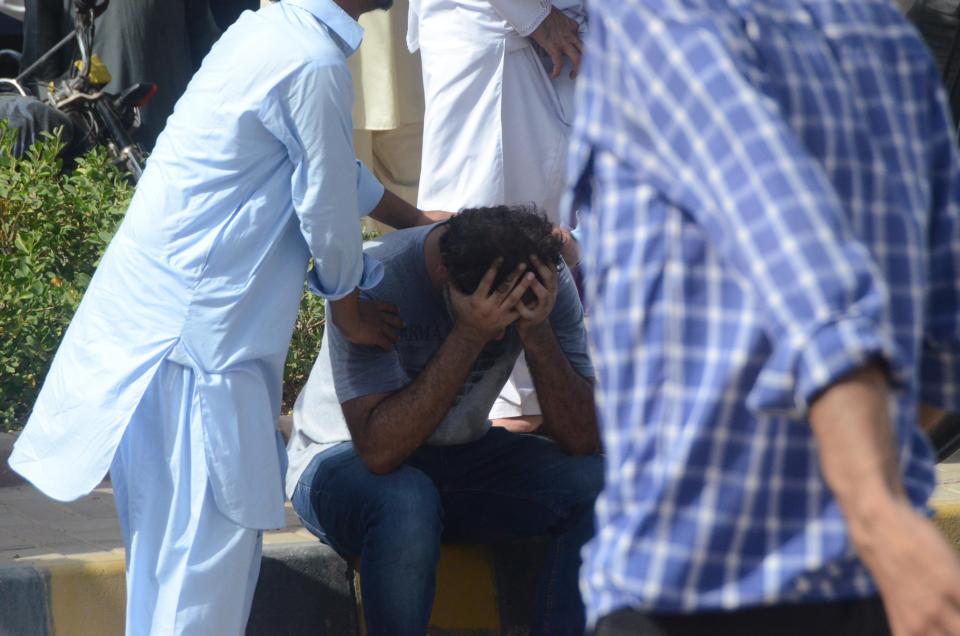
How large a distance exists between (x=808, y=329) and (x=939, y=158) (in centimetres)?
43

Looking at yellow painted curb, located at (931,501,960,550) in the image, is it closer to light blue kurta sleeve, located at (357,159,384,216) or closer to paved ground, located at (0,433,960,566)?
paved ground, located at (0,433,960,566)

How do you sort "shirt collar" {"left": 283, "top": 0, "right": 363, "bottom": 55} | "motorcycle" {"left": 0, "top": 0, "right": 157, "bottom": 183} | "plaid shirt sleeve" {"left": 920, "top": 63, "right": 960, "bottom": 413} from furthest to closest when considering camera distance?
"motorcycle" {"left": 0, "top": 0, "right": 157, "bottom": 183} < "shirt collar" {"left": 283, "top": 0, "right": 363, "bottom": 55} < "plaid shirt sleeve" {"left": 920, "top": 63, "right": 960, "bottom": 413}

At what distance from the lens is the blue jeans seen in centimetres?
322

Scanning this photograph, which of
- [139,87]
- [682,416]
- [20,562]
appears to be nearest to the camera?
[682,416]

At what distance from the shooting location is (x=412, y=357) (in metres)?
3.54

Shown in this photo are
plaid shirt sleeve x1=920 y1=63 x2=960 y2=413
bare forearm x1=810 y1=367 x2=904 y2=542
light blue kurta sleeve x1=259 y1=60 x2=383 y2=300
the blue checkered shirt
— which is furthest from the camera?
light blue kurta sleeve x1=259 y1=60 x2=383 y2=300

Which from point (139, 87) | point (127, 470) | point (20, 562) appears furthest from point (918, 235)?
point (139, 87)

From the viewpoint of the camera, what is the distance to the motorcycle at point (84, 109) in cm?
537

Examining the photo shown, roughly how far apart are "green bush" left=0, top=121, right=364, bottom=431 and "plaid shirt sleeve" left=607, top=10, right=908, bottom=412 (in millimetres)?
3388

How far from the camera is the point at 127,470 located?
304cm

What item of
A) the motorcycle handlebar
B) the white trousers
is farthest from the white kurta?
the motorcycle handlebar

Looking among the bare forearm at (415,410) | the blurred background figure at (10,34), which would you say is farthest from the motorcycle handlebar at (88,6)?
the bare forearm at (415,410)

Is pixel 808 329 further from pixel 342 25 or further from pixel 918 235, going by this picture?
pixel 342 25

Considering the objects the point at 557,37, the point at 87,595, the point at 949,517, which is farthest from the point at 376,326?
the point at 949,517
